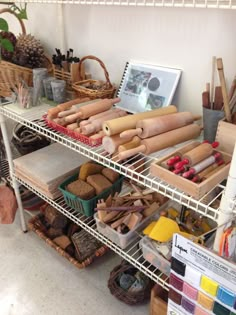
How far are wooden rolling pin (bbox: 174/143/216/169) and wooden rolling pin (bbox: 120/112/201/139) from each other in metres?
0.13

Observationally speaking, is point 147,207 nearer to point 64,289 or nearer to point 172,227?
point 172,227

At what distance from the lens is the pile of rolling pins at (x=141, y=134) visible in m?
0.89

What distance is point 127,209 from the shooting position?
117cm

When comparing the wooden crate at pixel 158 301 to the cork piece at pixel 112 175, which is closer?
the wooden crate at pixel 158 301

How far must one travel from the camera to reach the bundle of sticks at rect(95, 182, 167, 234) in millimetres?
1149

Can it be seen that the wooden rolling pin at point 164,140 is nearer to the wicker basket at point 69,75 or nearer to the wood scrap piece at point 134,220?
the wood scrap piece at point 134,220

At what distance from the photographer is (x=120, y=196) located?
1269mm

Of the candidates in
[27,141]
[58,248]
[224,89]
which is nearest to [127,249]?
[58,248]

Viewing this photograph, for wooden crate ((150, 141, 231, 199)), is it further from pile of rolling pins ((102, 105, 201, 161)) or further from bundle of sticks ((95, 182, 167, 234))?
bundle of sticks ((95, 182, 167, 234))

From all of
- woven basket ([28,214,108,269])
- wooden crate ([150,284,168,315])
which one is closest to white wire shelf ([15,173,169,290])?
wooden crate ([150,284,168,315])

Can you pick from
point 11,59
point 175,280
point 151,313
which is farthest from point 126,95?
point 151,313

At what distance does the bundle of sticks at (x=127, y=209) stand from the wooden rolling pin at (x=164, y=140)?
35 cm

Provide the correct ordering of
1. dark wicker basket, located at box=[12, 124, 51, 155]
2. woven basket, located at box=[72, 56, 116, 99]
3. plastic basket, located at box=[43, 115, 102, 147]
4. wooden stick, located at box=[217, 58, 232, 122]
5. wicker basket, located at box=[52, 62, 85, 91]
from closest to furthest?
wooden stick, located at box=[217, 58, 232, 122]
plastic basket, located at box=[43, 115, 102, 147]
woven basket, located at box=[72, 56, 116, 99]
wicker basket, located at box=[52, 62, 85, 91]
dark wicker basket, located at box=[12, 124, 51, 155]

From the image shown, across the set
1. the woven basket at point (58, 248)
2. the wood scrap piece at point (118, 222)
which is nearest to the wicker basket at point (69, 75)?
the wood scrap piece at point (118, 222)
